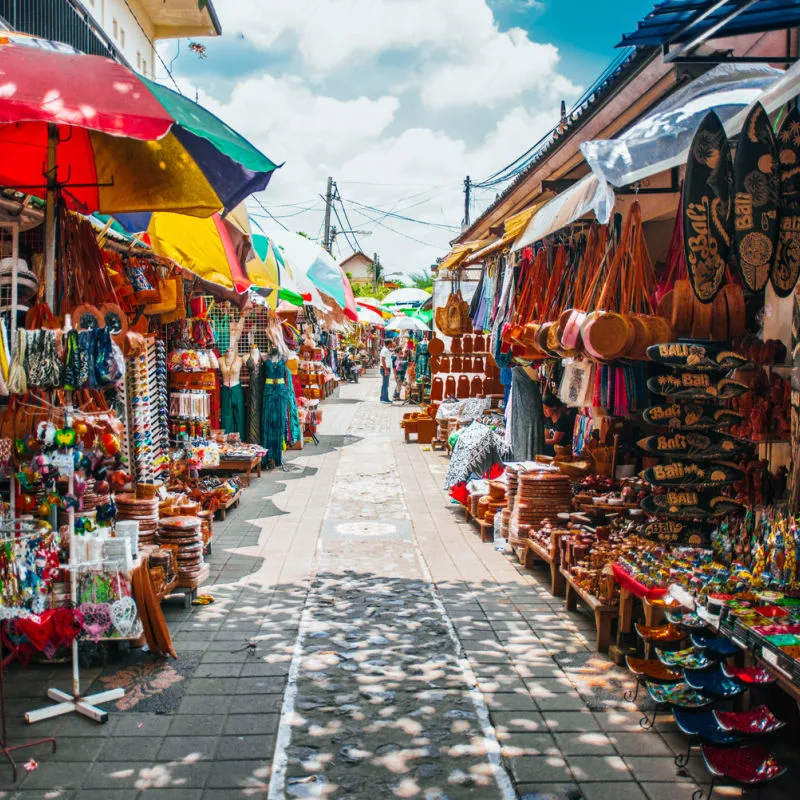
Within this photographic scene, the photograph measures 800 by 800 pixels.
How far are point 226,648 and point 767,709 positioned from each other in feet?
11.2

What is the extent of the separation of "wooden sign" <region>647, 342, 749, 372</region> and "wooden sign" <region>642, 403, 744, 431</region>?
0.92ft

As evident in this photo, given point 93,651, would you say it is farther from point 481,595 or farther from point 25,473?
point 481,595

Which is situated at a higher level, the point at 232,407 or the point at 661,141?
the point at 661,141

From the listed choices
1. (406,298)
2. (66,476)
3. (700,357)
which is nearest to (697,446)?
(700,357)

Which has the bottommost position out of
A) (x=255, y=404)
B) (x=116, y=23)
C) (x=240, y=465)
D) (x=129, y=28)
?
(x=240, y=465)

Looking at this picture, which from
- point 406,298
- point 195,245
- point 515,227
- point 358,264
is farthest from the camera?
point 358,264

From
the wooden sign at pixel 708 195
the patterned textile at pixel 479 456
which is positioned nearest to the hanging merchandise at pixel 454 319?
the patterned textile at pixel 479 456

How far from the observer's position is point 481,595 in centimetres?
684

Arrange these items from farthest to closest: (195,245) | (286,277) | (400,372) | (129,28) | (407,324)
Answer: (400,372) → (407,324) → (129,28) → (286,277) → (195,245)

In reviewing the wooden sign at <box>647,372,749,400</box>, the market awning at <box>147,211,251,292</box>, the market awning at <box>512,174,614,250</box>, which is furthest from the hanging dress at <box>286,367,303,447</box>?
the wooden sign at <box>647,372,749,400</box>

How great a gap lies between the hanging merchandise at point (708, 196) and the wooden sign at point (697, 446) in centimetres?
125

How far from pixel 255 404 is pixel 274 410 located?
0.34m

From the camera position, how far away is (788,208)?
3965mm

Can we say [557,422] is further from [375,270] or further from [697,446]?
[375,270]
